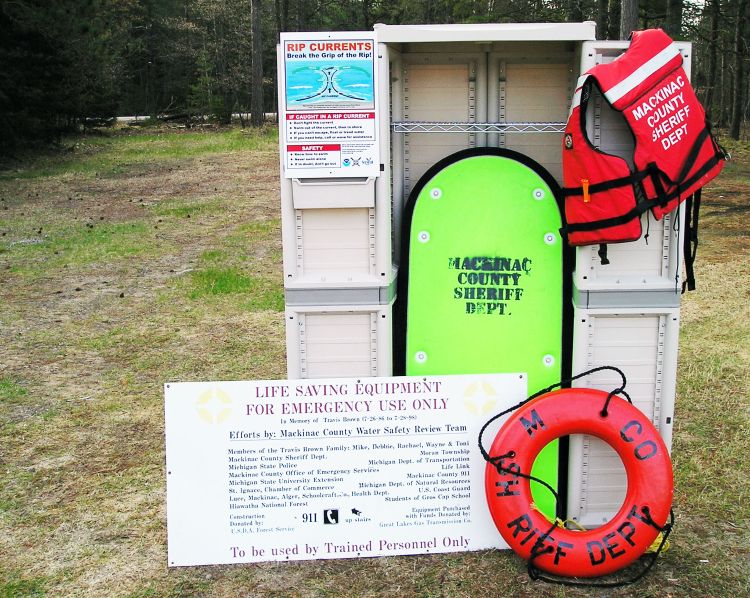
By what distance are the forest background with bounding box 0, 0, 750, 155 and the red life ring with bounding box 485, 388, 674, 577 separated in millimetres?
10596

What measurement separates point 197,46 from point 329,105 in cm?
3630

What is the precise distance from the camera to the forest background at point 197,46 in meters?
17.2

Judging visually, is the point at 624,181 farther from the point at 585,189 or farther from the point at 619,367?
the point at 619,367

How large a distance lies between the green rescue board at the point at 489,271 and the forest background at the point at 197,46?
1007 centimetres

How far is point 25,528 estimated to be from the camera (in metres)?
3.48

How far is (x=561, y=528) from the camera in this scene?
300 cm

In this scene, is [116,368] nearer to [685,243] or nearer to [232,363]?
[232,363]

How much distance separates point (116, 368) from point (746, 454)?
385 cm

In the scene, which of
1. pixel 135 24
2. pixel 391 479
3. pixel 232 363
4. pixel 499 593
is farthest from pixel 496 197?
pixel 135 24

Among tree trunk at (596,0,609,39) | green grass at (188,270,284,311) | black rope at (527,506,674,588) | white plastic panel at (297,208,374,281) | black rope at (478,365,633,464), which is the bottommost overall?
black rope at (527,506,674,588)

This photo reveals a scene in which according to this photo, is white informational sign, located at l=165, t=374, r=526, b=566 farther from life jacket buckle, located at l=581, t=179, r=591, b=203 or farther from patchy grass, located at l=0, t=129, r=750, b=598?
life jacket buckle, located at l=581, t=179, r=591, b=203

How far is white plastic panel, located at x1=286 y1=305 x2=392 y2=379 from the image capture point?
3273 millimetres

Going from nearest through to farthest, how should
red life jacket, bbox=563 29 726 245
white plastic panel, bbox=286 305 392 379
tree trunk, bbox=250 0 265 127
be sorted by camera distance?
red life jacket, bbox=563 29 726 245 → white plastic panel, bbox=286 305 392 379 → tree trunk, bbox=250 0 265 127

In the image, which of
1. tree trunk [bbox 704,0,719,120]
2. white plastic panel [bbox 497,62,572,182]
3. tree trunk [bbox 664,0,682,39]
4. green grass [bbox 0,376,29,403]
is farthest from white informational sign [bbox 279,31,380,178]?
tree trunk [bbox 664,0,682,39]
